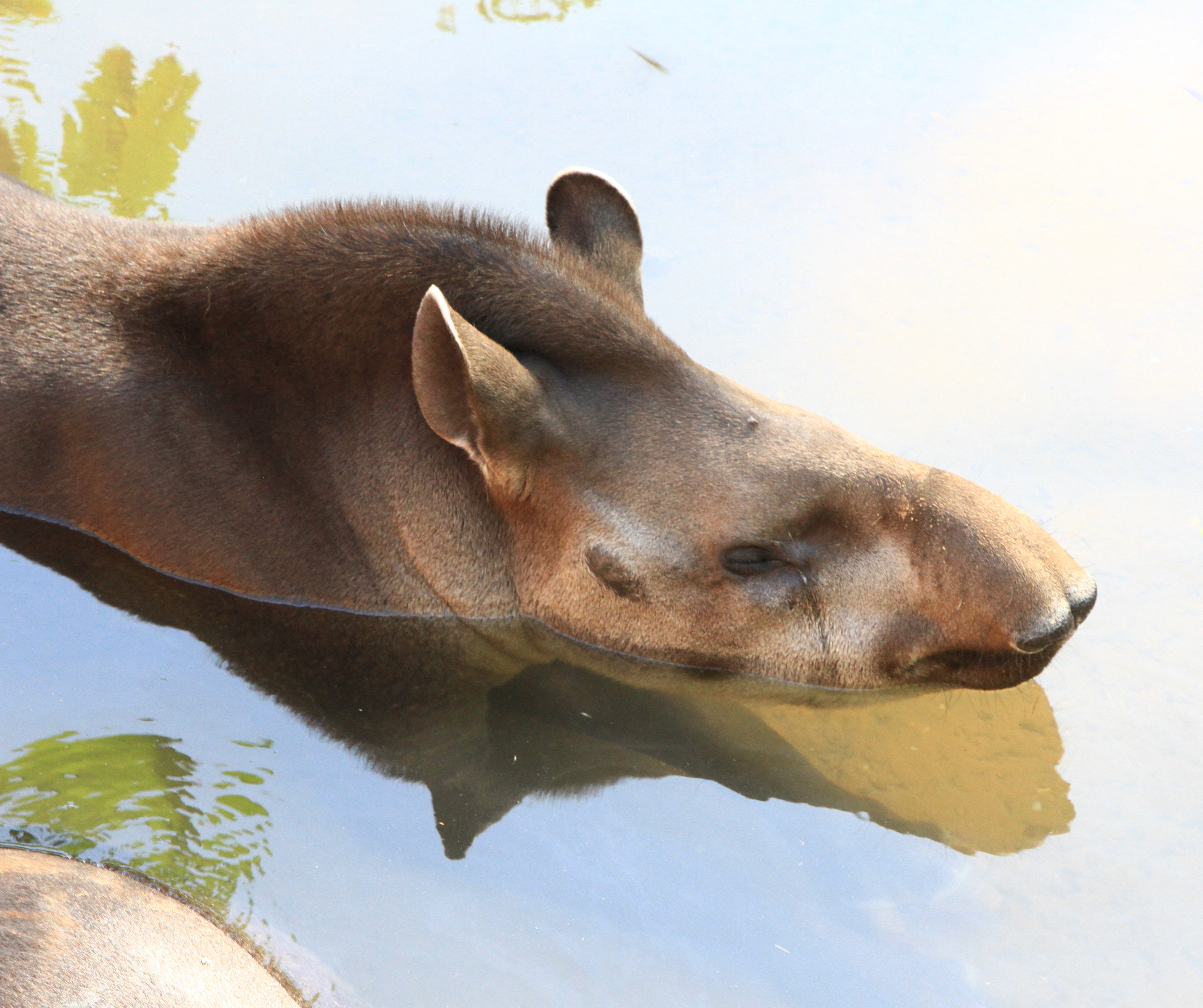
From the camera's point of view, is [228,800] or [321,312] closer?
[228,800]

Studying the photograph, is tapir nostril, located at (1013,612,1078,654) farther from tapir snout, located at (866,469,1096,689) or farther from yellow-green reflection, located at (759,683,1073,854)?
yellow-green reflection, located at (759,683,1073,854)

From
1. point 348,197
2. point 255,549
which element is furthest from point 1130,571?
point 348,197

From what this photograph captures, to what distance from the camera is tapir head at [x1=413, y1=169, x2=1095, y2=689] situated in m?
4.55

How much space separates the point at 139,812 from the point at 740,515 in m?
2.25

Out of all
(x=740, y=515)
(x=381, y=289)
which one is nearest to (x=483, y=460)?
(x=381, y=289)

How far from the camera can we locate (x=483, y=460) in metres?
4.69

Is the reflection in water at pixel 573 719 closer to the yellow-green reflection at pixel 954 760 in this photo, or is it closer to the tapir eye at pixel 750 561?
the yellow-green reflection at pixel 954 760

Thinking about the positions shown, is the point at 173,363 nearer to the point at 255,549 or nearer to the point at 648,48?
the point at 255,549

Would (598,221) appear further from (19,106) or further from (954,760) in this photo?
(19,106)

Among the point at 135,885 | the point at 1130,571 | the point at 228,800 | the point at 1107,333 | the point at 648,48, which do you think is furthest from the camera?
the point at 648,48

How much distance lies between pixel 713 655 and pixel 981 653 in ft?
3.21

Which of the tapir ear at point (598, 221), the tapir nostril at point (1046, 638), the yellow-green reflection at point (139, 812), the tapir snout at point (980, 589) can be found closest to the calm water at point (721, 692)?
the yellow-green reflection at point (139, 812)

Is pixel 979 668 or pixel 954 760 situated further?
pixel 954 760

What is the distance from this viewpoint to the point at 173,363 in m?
5.00
